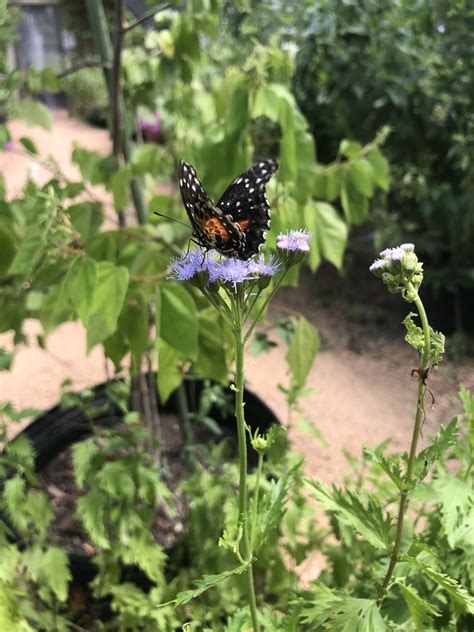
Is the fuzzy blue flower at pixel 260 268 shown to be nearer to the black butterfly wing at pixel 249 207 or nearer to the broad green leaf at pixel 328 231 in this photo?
the black butterfly wing at pixel 249 207

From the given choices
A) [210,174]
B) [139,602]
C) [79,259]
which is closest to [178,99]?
[210,174]

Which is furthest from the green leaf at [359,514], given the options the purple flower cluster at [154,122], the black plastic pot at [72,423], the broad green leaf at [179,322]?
the purple flower cluster at [154,122]

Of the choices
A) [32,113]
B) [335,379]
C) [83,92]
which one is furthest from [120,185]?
[83,92]

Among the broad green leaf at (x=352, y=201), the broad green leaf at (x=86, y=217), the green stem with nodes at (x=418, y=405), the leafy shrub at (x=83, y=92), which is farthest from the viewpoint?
the leafy shrub at (x=83, y=92)

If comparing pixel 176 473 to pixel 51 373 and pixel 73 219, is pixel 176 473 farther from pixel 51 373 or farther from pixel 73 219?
pixel 51 373

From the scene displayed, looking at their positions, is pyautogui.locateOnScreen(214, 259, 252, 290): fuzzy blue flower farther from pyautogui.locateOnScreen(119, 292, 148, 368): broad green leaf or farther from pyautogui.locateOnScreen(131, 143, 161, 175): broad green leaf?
pyautogui.locateOnScreen(131, 143, 161, 175): broad green leaf

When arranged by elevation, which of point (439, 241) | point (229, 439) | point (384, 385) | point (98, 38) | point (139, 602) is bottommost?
point (139, 602)
